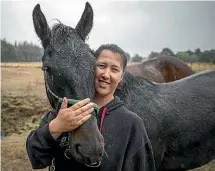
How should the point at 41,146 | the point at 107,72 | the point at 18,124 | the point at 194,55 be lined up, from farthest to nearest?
the point at 194,55 < the point at 18,124 < the point at 107,72 < the point at 41,146

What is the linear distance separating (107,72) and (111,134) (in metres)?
0.46

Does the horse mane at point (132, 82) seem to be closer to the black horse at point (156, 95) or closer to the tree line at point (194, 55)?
the black horse at point (156, 95)

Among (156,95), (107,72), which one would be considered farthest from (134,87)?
(107,72)

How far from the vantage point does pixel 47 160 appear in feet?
5.65

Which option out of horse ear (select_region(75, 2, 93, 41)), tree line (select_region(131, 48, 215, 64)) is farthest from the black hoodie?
Answer: tree line (select_region(131, 48, 215, 64))

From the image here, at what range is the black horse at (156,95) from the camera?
178 cm

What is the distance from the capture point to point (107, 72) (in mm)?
1850

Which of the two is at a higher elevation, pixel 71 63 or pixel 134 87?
pixel 71 63

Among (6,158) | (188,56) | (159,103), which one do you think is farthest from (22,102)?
(188,56)

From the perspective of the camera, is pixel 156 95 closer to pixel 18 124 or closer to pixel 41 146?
pixel 41 146

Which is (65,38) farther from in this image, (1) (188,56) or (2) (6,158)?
(1) (188,56)

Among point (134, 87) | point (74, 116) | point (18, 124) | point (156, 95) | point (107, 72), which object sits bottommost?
point (18, 124)

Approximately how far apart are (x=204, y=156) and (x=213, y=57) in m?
22.9

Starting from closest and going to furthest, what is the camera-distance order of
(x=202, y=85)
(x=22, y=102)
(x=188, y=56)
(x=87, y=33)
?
(x=87, y=33)
(x=202, y=85)
(x=22, y=102)
(x=188, y=56)
